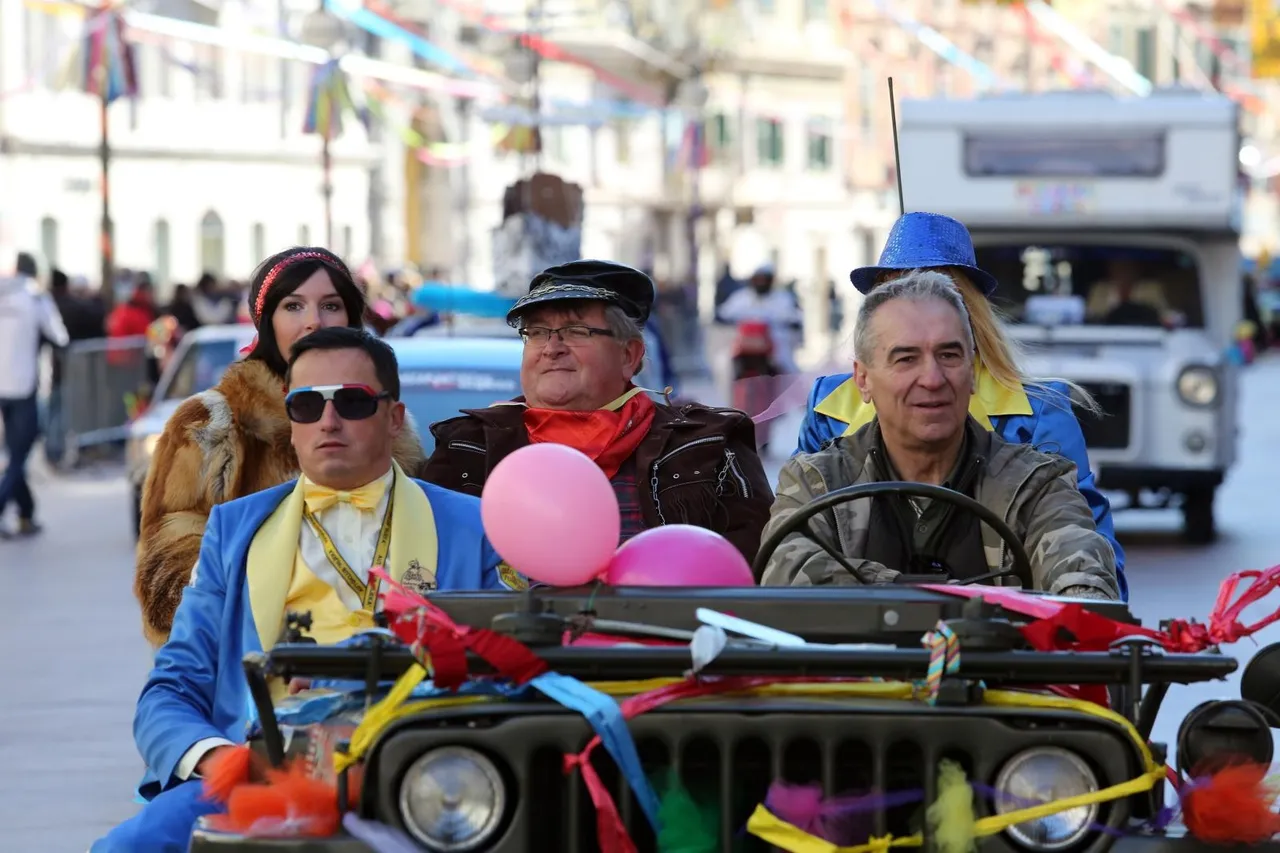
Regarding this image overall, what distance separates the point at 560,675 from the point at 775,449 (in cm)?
2381

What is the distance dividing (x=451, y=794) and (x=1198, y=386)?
13155 millimetres

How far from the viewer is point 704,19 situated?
78125 mm

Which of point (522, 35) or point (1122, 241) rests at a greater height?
point (522, 35)

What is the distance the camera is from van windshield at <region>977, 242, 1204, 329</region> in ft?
55.2

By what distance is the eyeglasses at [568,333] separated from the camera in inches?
232

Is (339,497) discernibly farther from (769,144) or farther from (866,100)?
(866,100)

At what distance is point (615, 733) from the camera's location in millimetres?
3543

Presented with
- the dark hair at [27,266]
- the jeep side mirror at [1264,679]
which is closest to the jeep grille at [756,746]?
the jeep side mirror at [1264,679]

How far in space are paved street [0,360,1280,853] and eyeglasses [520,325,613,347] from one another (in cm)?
278

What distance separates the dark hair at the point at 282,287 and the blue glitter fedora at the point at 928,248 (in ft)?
4.34

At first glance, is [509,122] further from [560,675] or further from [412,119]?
[560,675]

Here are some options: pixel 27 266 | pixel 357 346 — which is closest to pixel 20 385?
pixel 27 266

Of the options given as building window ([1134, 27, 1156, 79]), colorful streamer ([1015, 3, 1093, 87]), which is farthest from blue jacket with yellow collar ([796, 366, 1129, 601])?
building window ([1134, 27, 1156, 79])

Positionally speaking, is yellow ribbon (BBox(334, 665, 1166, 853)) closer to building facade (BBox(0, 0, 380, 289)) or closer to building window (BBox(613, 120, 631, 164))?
building facade (BBox(0, 0, 380, 289))
